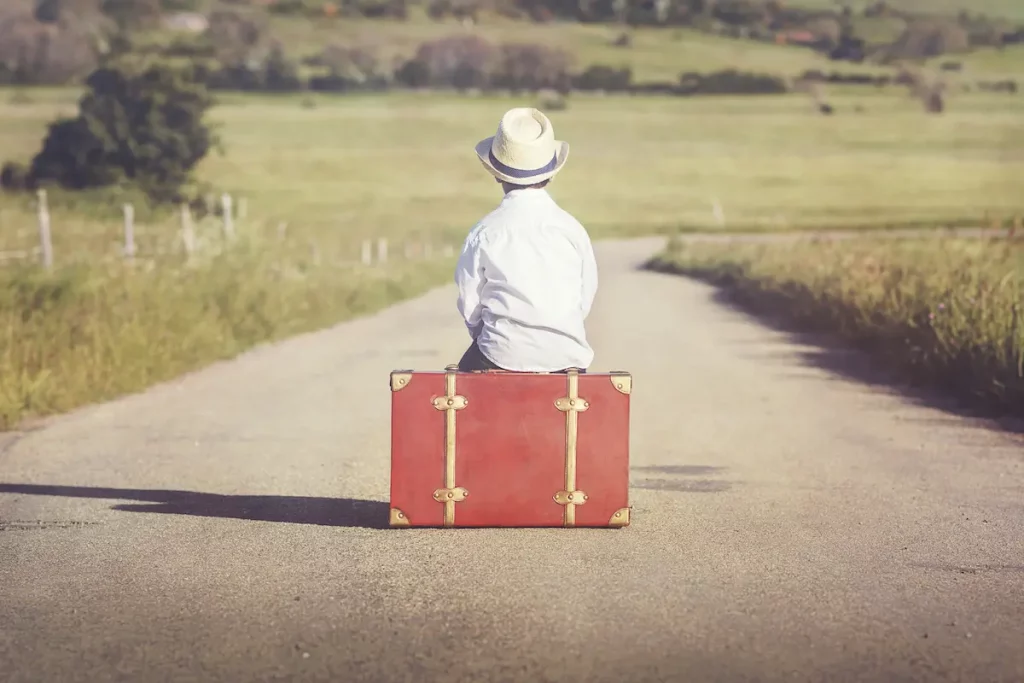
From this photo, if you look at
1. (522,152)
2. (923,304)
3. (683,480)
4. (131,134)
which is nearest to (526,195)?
(522,152)

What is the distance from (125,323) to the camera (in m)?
14.8

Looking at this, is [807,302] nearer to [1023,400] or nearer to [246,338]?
[246,338]

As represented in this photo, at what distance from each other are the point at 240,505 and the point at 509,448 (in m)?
1.65

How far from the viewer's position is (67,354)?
527 inches

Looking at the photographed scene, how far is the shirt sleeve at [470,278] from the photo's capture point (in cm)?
711

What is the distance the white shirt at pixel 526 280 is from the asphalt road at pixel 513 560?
2.66 feet

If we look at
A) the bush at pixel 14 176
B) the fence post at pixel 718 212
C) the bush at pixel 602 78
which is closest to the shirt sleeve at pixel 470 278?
the bush at pixel 14 176

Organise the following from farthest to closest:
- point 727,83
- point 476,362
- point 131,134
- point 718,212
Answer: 1. point 718,212
2. point 727,83
3. point 131,134
4. point 476,362

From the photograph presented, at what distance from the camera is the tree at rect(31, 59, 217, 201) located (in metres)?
52.0

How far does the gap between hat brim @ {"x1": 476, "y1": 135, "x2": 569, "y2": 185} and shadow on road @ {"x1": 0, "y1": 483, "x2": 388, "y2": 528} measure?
5.37 ft

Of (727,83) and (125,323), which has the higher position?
(727,83)

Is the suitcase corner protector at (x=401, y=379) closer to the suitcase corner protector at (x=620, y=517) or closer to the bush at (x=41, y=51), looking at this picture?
the suitcase corner protector at (x=620, y=517)

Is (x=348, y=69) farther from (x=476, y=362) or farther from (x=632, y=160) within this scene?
(x=476, y=362)

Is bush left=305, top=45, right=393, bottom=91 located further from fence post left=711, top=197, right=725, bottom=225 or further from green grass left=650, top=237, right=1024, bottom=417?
fence post left=711, top=197, right=725, bottom=225
